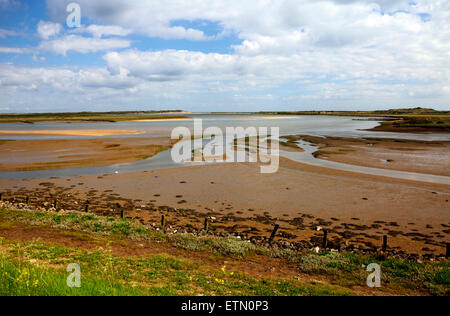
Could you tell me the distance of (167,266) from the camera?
33.9 ft

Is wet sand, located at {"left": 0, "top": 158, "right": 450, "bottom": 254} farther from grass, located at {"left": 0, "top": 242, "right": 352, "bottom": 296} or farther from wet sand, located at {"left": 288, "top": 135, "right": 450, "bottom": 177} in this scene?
wet sand, located at {"left": 288, "top": 135, "right": 450, "bottom": 177}

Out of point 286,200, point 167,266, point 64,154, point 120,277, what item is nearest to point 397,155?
point 286,200

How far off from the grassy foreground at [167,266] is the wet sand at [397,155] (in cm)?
2464

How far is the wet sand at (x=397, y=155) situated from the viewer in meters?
32.3

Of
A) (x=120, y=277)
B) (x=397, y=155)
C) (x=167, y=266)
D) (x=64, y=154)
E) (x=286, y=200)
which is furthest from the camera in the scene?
(x=64, y=154)

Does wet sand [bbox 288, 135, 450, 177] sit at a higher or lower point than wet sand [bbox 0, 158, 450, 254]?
higher

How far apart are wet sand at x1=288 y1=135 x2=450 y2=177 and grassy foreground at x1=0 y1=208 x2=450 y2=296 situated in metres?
24.6

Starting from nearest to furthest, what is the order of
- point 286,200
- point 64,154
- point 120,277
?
point 120,277 → point 286,200 → point 64,154

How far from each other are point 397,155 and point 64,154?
4595cm

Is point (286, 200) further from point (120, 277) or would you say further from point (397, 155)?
point (397, 155)

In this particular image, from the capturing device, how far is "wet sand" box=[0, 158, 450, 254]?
52.4ft

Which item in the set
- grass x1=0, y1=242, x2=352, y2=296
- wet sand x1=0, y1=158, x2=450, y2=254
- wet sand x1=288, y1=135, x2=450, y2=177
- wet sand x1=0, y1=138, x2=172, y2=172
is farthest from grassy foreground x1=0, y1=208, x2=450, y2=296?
wet sand x1=288, y1=135, x2=450, y2=177

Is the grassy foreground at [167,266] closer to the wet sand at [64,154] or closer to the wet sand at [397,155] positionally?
the wet sand at [64,154]
